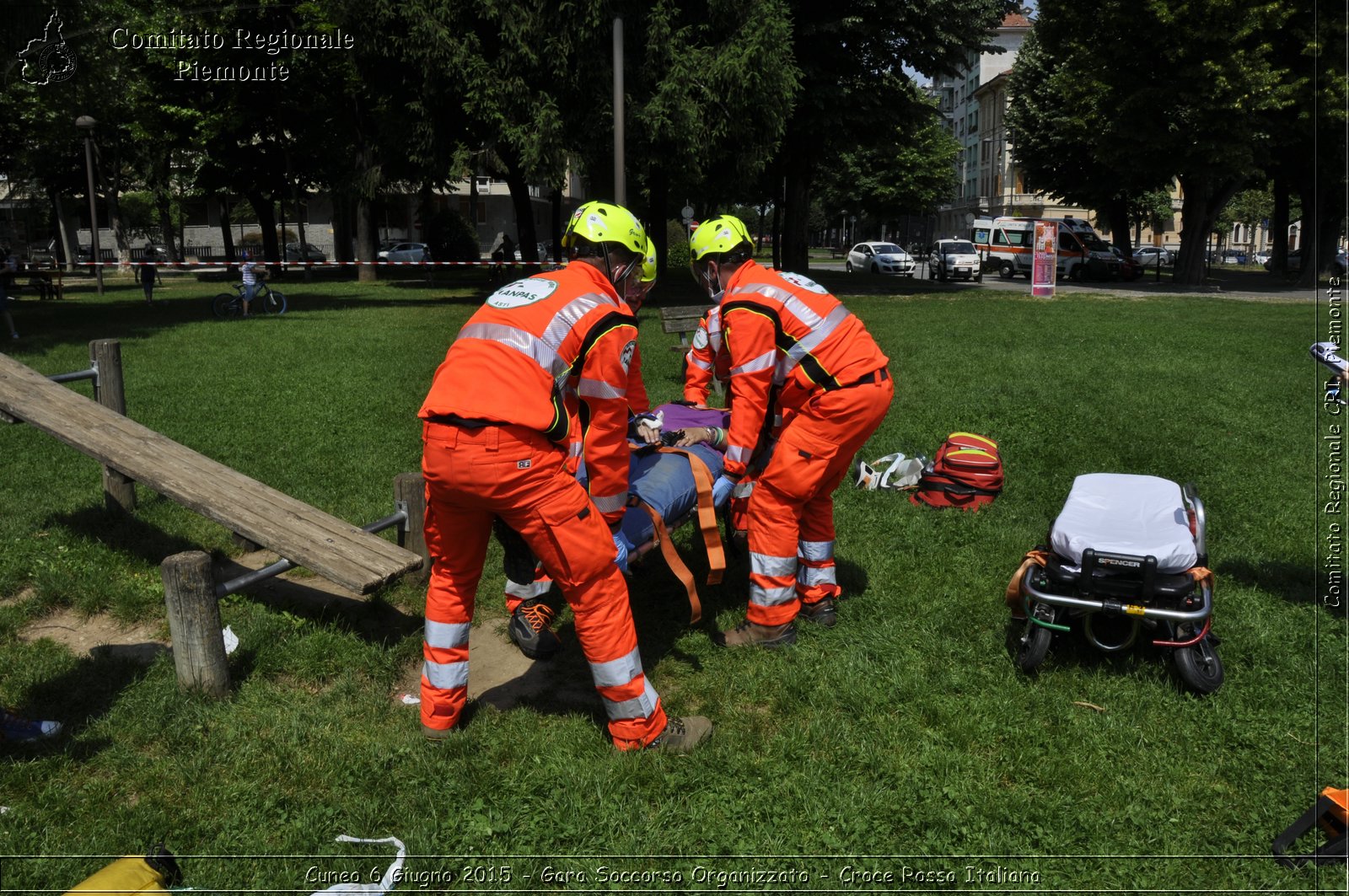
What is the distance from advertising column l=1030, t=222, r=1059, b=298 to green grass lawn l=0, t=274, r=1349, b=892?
792 inches

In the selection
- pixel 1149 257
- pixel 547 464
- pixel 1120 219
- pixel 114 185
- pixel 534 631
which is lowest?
pixel 534 631

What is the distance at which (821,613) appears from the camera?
5266 millimetres

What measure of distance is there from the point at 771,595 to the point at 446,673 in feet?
5.38

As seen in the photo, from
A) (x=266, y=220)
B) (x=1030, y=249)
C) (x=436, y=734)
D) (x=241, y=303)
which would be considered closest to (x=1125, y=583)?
(x=436, y=734)

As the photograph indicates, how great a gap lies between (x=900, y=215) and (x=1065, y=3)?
3869cm

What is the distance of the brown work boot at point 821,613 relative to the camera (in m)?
5.25

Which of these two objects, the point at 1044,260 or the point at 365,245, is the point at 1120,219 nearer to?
the point at 1044,260

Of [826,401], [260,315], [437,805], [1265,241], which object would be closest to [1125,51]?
[260,315]

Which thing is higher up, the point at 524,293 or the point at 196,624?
the point at 524,293

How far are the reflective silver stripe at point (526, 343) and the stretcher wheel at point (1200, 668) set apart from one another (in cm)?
291

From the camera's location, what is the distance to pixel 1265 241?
8762cm

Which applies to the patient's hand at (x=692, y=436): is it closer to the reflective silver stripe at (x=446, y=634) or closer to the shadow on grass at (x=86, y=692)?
the reflective silver stripe at (x=446, y=634)

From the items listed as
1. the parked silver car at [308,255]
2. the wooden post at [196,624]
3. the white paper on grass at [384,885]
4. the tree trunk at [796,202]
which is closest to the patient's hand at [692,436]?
the wooden post at [196,624]

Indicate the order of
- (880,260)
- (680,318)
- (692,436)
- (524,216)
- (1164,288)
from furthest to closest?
(880,260) < (1164,288) < (524,216) < (680,318) < (692,436)
